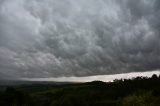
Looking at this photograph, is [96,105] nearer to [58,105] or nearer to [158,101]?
[58,105]

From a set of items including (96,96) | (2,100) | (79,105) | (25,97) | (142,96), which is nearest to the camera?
(142,96)

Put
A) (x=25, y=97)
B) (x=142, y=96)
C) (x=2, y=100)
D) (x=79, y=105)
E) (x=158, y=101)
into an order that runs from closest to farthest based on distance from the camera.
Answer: (x=158, y=101), (x=142, y=96), (x=79, y=105), (x=2, y=100), (x=25, y=97)

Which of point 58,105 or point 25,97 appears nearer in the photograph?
point 58,105

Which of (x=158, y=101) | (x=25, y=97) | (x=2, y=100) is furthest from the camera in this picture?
(x=25, y=97)

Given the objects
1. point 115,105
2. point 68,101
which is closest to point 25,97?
point 68,101

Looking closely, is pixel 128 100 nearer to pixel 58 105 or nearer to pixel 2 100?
pixel 58 105

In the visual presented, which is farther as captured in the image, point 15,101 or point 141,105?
point 15,101

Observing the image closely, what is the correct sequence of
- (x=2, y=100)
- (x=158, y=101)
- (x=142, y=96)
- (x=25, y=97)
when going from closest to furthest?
1. (x=158, y=101)
2. (x=142, y=96)
3. (x=2, y=100)
4. (x=25, y=97)

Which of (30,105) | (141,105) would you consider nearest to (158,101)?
(141,105)
